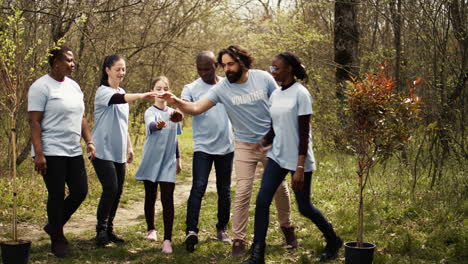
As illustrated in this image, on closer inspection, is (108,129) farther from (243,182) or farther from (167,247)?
(243,182)

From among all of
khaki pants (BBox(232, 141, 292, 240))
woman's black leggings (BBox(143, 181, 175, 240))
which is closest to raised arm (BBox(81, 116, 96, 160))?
woman's black leggings (BBox(143, 181, 175, 240))

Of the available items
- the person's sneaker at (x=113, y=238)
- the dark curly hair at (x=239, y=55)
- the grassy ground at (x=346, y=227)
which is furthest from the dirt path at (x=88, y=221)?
the dark curly hair at (x=239, y=55)

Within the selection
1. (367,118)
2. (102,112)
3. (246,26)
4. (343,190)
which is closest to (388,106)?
(367,118)

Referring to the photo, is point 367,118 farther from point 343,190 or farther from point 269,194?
point 343,190

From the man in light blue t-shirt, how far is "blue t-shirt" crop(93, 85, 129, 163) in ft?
2.53

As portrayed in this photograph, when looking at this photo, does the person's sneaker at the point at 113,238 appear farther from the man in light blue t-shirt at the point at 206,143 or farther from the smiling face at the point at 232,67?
the smiling face at the point at 232,67

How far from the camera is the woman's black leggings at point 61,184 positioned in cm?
549

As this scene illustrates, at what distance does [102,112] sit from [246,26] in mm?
16827

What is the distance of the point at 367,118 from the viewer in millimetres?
4930

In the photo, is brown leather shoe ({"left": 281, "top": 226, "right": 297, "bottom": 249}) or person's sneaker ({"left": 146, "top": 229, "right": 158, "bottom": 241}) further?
person's sneaker ({"left": 146, "top": 229, "right": 158, "bottom": 241})

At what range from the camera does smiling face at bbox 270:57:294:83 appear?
16.9 feet

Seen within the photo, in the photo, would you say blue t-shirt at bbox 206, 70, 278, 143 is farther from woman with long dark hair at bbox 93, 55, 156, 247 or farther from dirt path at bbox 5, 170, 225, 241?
dirt path at bbox 5, 170, 225, 241

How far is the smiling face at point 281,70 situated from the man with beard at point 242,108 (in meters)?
0.48

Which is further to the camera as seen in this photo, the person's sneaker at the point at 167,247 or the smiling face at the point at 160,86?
the smiling face at the point at 160,86
